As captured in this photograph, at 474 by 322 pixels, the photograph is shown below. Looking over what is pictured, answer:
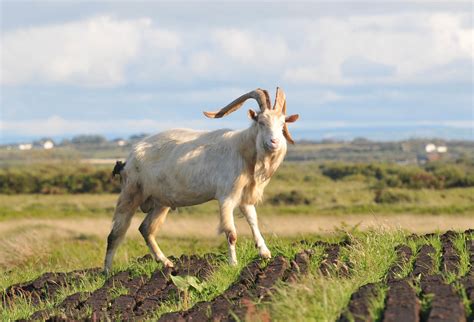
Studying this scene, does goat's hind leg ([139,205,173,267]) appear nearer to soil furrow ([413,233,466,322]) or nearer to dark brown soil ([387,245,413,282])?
dark brown soil ([387,245,413,282])

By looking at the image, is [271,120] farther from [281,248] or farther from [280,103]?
[281,248]

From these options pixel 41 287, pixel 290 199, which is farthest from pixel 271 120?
pixel 290 199

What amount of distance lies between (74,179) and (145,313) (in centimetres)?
4851

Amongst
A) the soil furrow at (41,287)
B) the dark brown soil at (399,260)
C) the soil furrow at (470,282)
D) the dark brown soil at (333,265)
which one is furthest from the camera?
the soil furrow at (41,287)

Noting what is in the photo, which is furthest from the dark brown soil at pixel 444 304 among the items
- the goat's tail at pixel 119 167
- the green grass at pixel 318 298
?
the goat's tail at pixel 119 167

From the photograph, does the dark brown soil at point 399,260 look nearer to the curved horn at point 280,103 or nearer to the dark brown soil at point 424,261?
the dark brown soil at point 424,261

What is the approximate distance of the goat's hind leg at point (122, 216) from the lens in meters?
15.8

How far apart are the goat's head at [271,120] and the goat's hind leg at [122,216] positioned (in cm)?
262

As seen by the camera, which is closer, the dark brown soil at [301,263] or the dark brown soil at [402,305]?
the dark brown soil at [402,305]

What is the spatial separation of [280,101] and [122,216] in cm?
364

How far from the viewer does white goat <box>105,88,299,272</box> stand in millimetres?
13969

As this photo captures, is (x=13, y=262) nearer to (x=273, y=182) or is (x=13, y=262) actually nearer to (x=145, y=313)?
(x=145, y=313)

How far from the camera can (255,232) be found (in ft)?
46.7

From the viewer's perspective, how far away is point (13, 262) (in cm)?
2002
